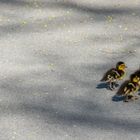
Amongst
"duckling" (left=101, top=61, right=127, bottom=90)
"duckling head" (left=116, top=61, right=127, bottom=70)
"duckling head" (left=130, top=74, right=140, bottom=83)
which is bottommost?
"duckling" (left=101, top=61, right=127, bottom=90)

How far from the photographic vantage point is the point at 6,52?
193 inches

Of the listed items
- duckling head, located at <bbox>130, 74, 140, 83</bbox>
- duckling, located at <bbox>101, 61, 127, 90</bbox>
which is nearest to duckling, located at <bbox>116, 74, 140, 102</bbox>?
duckling head, located at <bbox>130, 74, 140, 83</bbox>

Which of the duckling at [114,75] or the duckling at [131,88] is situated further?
the duckling at [114,75]

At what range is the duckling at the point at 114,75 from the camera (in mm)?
4305

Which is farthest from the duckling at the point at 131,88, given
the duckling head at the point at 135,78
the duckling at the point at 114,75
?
the duckling at the point at 114,75

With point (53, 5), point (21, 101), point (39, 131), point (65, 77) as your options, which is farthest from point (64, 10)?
point (39, 131)

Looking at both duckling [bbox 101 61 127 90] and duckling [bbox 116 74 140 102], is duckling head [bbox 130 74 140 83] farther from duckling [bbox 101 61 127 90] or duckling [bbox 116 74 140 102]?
duckling [bbox 101 61 127 90]

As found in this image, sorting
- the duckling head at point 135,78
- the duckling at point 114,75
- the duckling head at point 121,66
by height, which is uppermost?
the duckling head at point 135,78

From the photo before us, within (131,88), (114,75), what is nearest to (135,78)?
(131,88)

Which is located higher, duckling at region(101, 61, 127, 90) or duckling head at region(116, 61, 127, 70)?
duckling head at region(116, 61, 127, 70)

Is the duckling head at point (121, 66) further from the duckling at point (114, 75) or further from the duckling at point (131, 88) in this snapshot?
the duckling at point (131, 88)

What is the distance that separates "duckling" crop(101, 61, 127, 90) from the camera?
14.1ft

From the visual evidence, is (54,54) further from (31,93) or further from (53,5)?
(53,5)

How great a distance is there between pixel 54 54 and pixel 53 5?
44.8 inches
